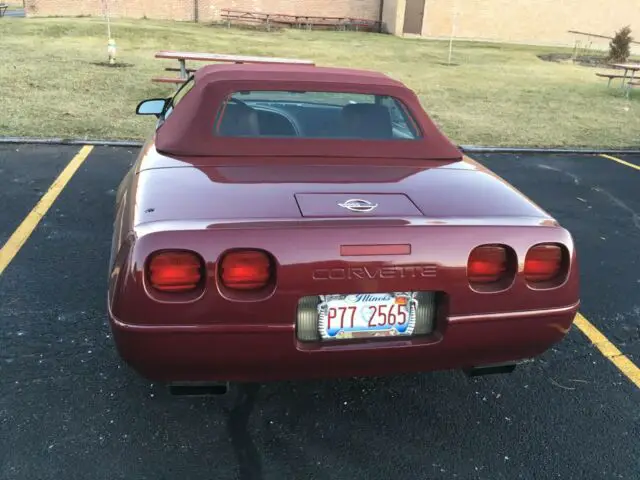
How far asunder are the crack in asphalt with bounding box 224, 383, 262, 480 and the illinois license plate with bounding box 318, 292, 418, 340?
63 centimetres

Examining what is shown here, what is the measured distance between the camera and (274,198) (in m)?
2.18

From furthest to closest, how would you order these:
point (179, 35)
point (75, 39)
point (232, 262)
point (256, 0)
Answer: point (256, 0)
point (179, 35)
point (75, 39)
point (232, 262)

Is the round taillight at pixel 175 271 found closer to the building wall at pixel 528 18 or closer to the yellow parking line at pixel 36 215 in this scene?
the yellow parking line at pixel 36 215

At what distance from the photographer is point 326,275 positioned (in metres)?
1.95

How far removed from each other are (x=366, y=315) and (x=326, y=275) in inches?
9.3

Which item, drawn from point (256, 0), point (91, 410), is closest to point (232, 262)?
point (91, 410)

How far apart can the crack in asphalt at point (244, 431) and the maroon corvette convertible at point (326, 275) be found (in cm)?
39

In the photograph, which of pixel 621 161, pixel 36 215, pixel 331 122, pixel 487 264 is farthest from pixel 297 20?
pixel 487 264

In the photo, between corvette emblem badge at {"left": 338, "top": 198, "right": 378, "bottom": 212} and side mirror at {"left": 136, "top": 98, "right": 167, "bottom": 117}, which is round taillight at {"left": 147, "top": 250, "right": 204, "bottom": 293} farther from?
side mirror at {"left": 136, "top": 98, "right": 167, "bottom": 117}

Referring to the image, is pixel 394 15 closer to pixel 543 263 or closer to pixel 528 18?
pixel 528 18

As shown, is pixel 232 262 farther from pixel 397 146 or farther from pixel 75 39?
pixel 75 39

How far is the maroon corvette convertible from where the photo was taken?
1.93m

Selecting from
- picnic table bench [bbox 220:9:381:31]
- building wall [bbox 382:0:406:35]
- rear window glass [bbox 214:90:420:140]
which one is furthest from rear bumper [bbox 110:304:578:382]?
building wall [bbox 382:0:406:35]

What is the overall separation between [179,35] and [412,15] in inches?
613
